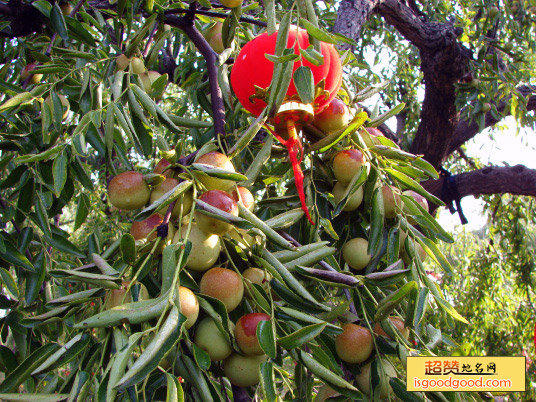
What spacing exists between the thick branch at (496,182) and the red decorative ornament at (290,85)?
1915 mm

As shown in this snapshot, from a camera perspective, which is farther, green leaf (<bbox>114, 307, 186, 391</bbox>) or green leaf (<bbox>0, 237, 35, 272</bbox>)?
green leaf (<bbox>0, 237, 35, 272</bbox>)

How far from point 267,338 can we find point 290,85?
361 millimetres

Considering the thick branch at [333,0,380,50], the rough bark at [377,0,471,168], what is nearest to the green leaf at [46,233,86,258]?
the thick branch at [333,0,380,50]

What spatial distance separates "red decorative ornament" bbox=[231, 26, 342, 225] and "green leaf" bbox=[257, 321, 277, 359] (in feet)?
0.59

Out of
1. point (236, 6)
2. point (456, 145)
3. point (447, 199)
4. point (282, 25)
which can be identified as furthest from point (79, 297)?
point (456, 145)

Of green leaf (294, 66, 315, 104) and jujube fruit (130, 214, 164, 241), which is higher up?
green leaf (294, 66, 315, 104)

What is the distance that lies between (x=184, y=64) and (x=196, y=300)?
1.18 metres

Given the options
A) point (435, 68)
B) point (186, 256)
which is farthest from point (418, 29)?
point (186, 256)

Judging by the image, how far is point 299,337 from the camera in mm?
548

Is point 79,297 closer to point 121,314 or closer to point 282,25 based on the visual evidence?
point 121,314

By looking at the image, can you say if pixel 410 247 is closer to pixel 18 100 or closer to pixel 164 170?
pixel 164 170

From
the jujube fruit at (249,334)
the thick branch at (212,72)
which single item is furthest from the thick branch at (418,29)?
the jujube fruit at (249,334)

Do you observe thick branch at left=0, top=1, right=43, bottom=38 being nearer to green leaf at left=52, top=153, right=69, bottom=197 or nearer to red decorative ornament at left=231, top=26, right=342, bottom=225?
green leaf at left=52, top=153, right=69, bottom=197

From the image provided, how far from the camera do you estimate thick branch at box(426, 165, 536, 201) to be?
230 centimetres
